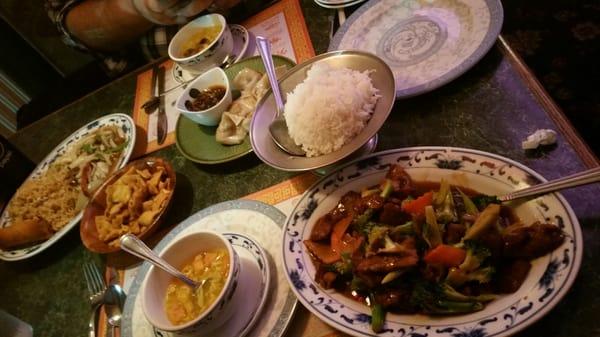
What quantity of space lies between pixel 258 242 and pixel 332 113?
63 cm

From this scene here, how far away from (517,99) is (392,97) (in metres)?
0.55

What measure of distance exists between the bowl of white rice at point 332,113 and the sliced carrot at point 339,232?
0.22 meters

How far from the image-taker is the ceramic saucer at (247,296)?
4.59 ft

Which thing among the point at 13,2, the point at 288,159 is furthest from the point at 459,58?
the point at 13,2

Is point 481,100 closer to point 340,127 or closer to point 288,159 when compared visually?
point 340,127

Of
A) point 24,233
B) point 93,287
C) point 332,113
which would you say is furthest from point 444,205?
point 24,233

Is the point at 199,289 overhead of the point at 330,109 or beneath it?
beneath

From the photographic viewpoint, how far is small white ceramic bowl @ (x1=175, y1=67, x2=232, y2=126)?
84.8 inches

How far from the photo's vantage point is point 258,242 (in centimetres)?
166

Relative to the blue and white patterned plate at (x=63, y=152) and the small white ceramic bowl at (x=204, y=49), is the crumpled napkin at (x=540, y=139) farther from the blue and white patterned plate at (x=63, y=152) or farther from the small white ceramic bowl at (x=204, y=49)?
the blue and white patterned plate at (x=63, y=152)

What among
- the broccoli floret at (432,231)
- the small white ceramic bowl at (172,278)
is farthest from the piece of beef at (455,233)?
the small white ceramic bowl at (172,278)

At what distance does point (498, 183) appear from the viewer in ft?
4.23

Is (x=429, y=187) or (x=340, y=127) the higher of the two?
(x=340, y=127)

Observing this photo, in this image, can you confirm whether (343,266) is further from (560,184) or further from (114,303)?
(114,303)
